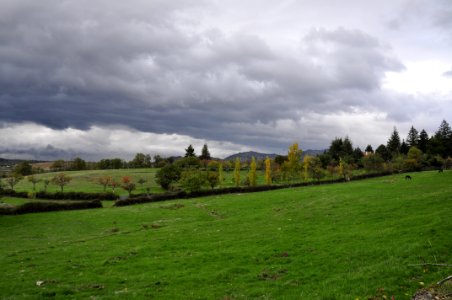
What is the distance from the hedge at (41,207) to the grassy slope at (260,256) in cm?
2808

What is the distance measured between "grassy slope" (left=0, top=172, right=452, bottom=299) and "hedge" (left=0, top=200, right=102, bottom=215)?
28.1 metres

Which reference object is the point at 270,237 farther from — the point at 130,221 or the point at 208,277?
the point at 130,221

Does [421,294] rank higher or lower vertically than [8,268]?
higher

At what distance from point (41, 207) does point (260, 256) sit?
64.5 m

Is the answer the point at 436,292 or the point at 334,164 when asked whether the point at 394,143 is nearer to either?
the point at 334,164

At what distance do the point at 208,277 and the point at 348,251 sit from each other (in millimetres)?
9303

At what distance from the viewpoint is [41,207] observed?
2938 inches

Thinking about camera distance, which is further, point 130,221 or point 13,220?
point 13,220

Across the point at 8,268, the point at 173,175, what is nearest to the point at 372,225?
the point at 8,268

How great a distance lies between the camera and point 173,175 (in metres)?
128

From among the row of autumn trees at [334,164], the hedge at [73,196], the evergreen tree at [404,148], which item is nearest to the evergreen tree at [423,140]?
the row of autumn trees at [334,164]

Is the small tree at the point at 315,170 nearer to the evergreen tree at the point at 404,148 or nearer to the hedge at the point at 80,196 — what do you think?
the evergreen tree at the point at 404,148

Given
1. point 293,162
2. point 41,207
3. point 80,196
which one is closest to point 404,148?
point 293,162

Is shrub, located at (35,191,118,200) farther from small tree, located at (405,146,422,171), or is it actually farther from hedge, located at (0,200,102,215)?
small tree, located at (405,146,422,171)
